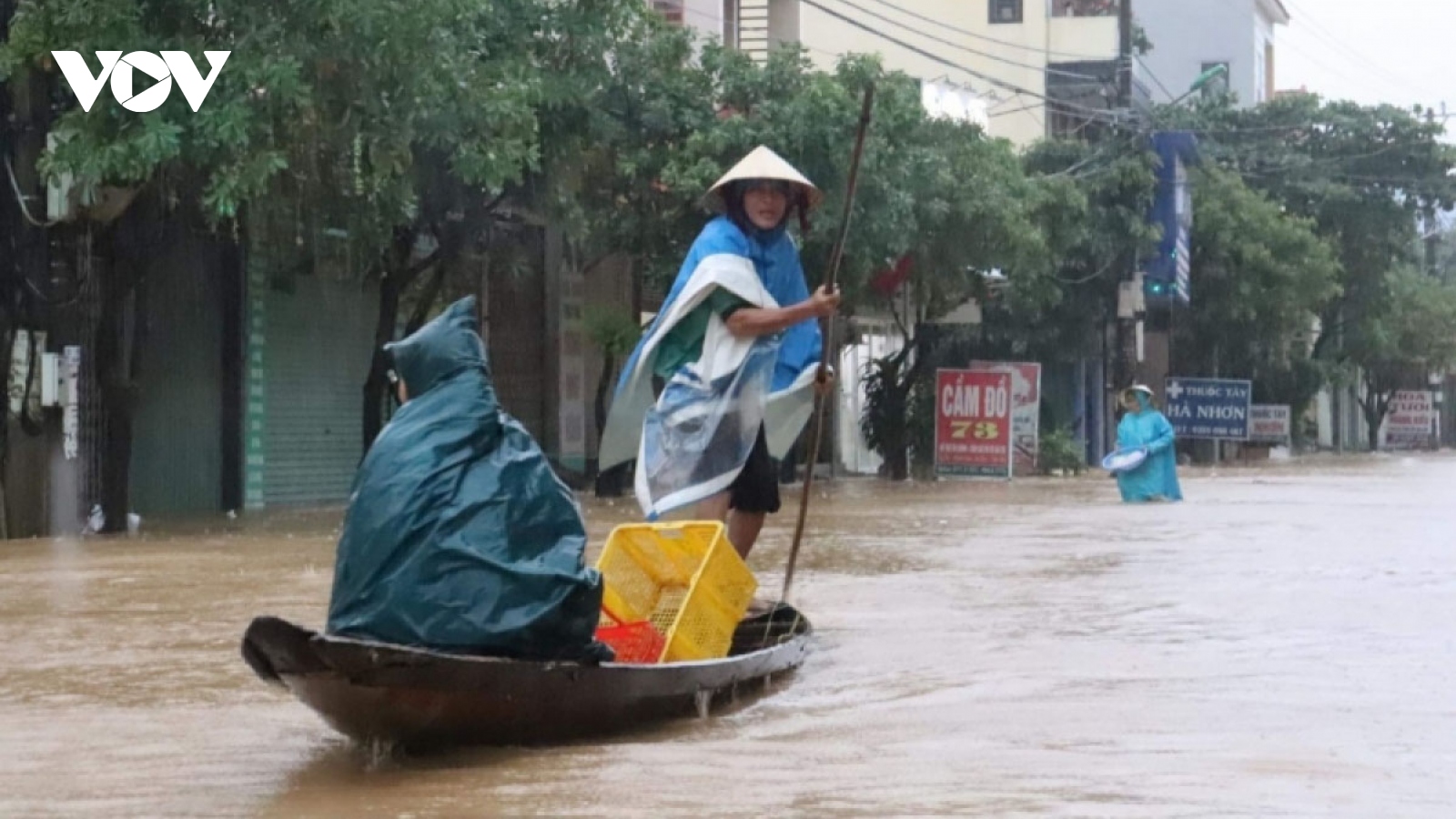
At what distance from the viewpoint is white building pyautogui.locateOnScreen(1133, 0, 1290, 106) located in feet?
196

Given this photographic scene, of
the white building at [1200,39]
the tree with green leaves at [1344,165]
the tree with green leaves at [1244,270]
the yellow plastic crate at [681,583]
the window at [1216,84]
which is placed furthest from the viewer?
the white building at [1200,39]

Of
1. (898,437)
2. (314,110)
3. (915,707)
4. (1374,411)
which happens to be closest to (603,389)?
(898,437)

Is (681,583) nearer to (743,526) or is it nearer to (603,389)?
(743,526)

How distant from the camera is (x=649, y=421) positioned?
8117 mm

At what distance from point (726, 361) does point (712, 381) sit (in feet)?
0.30

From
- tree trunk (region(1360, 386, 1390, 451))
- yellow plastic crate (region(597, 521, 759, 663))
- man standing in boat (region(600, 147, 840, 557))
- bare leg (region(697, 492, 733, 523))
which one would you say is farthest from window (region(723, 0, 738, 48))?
tree trunk (region(1360, 386, 1390, 451))

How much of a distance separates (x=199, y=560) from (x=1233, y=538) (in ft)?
24.0

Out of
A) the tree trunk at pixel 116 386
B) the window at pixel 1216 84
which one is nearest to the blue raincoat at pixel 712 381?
the tree trunk at pixel 116 386

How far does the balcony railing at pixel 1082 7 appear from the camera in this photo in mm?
45872

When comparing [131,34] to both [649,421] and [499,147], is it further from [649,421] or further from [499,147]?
[649,421]

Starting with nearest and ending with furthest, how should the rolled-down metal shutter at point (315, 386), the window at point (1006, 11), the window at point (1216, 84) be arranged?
the rolled-down metal shutter at point (315, 386) → the window at point (1006, 11) → the window at point (1216, 84)

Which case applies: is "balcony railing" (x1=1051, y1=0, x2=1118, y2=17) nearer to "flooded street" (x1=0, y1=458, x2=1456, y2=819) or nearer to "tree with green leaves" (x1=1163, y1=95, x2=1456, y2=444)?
"tree with green leaves" (x1=1163, y1=95, x2=1456, y2=444)

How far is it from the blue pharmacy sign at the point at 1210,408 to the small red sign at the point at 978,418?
Result: 29.8 feet
